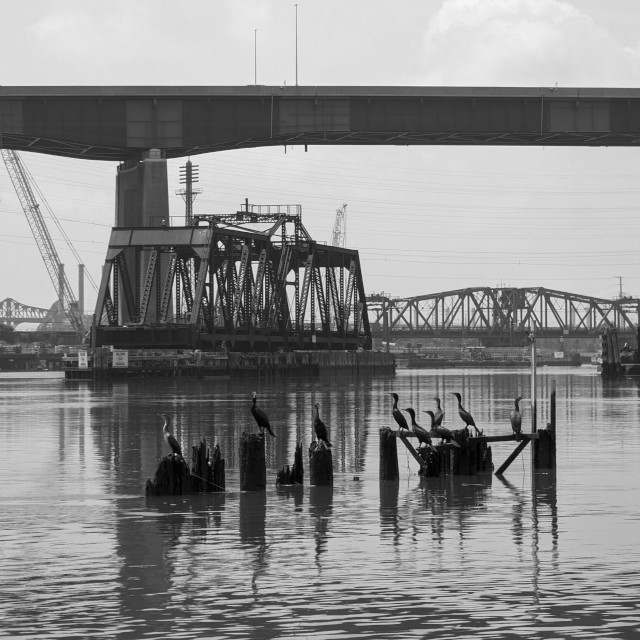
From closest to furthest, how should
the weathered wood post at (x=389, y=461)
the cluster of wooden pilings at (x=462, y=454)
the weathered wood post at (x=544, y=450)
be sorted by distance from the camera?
1. the weathered wood post at (x=389, y=461)
2. the cluster of wooden pilings at (x=462, y=454)
3. the weathered wood post at (x=544, y=450)

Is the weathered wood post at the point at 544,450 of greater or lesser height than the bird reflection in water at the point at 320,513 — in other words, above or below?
above

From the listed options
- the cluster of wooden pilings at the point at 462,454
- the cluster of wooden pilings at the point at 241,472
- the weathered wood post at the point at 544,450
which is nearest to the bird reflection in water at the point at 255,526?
the cluster of wooden pilings at the point at 241,472

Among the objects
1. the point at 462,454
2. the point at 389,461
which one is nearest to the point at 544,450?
the point at 462,454

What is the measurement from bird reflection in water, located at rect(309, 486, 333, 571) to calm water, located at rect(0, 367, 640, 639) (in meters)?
A: 0.04

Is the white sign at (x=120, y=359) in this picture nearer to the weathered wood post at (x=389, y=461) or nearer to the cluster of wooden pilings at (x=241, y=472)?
the weathered wood post at (x=389, y=461)

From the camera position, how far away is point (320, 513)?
27859 mm

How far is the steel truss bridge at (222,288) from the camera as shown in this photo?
117812mm

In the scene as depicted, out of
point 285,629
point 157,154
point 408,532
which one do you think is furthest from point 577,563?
point 157,154

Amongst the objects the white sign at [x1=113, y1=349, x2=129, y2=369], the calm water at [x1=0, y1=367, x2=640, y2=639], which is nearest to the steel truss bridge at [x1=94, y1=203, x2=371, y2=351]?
the white sign at [x1=113, y1=349, x2=129, y2=369]

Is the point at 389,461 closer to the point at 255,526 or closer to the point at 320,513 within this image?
the point at 320,513

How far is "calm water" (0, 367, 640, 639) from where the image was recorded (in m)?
18.4

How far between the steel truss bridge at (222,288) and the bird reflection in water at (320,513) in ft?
266

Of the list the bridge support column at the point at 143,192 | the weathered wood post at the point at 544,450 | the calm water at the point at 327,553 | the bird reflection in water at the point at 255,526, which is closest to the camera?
the calm water at the point at 327,553

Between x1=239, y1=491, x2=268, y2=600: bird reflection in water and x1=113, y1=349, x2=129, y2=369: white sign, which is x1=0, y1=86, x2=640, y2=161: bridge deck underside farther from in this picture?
x1=239, y1=491, x2=268, y2=600: bird reflection in water
